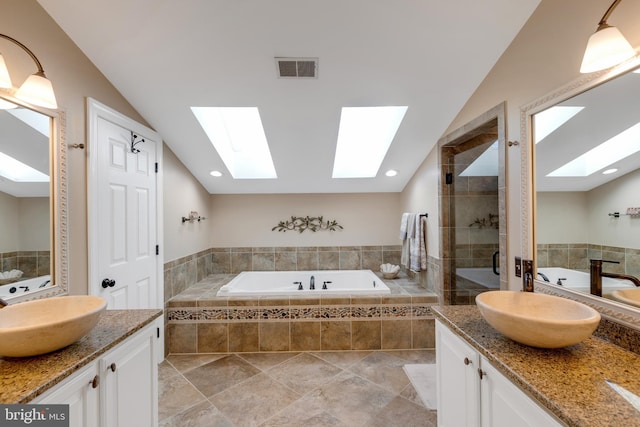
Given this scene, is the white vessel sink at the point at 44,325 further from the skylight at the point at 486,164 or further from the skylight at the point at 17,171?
the skylight at the point at 486,164

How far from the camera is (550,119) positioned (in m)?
1.52

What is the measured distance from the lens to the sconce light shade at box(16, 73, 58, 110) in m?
1.27

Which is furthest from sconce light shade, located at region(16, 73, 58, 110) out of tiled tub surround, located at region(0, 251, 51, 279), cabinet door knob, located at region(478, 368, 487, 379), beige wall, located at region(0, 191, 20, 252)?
cabinet door knob, located at region(478, 368, 487, 379)

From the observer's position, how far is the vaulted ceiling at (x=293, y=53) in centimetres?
160

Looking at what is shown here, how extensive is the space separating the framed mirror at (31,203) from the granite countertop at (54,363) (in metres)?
0.54

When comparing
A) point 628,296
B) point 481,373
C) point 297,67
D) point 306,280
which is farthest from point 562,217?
point 306,280

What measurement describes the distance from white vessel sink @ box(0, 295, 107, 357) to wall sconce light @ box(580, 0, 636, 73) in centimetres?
222

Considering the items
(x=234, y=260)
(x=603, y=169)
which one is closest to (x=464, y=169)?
(x=603, y=169)

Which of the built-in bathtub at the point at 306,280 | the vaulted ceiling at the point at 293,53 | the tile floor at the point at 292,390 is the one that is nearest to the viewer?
the vaulted ceiling at the point at 293,53

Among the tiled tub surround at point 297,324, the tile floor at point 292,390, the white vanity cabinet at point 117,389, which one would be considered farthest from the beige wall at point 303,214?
the white vanity cabinet at point 117,389

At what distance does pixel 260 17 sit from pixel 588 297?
2.31m

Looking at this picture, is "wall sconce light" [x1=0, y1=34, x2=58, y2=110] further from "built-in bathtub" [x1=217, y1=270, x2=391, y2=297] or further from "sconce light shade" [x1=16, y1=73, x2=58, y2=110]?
"built-in bathtub" [x1=217, y1=270, x2=391, y2=297]

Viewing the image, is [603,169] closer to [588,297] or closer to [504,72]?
[588,297]

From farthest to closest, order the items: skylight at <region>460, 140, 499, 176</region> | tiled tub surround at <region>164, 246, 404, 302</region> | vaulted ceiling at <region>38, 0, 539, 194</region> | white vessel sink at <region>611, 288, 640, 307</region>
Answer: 1. tiled tub surround at <region>164, 246, 404, 302</region>
2. skylight at <region>460, 140, 499, 176</region>
3. vaulted ceiling at <region>38, 0, 539, 194</region>
4. white vessel sink at <region>611, 288, 640, 307</region>
